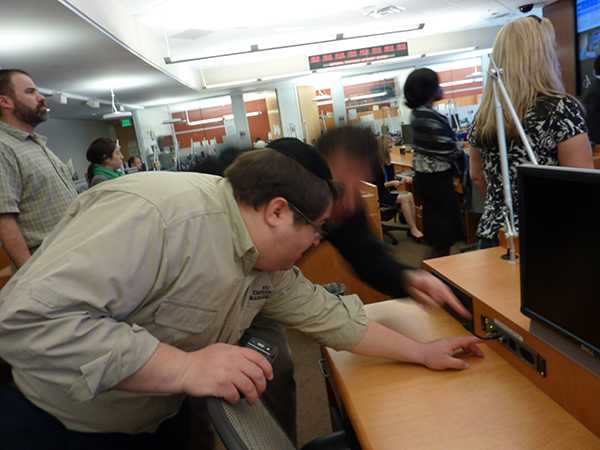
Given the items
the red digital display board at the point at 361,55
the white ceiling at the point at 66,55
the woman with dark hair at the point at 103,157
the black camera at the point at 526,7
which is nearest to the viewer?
the white ceiling at the point at 66,55

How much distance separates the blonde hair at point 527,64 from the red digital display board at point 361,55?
6657mm

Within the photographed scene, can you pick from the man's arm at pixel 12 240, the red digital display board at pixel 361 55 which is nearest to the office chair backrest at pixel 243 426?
the man's arm at pixel 12 240

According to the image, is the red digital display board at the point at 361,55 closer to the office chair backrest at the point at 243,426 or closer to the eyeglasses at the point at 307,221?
the eyeglasses at the point at 307,221

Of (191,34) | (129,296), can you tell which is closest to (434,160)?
(129,296)

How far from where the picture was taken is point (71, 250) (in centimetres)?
Result: 74

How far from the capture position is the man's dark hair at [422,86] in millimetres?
2539

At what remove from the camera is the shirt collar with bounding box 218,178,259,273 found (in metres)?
0.93

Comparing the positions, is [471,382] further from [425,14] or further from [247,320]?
[425,14]

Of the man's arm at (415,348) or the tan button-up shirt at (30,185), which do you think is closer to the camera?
the man's arm at (415,348)

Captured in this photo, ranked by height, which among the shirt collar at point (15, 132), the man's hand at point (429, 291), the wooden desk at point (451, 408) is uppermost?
the shirt collar at point (15, 132)

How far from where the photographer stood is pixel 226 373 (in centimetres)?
73

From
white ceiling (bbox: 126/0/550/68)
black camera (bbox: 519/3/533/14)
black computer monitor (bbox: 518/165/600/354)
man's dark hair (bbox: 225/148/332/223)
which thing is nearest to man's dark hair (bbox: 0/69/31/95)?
man's dark hair (bbox: 225/148/332/223)

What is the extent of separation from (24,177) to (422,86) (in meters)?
2.04

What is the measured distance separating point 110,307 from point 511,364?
0.87 meters
